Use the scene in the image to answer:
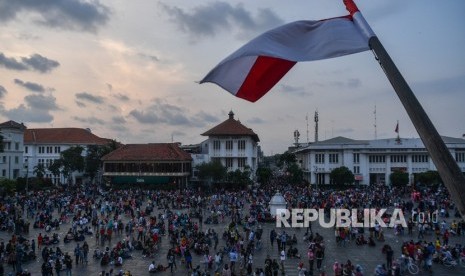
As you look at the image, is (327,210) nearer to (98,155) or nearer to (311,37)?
(311,37)

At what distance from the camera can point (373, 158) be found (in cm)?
6631

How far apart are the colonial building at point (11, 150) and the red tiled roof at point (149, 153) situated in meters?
15.3

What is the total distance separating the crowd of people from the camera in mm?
20594

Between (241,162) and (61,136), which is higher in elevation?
(61,136)

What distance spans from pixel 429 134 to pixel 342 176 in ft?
187

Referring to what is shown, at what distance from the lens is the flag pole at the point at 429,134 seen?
15.2ft

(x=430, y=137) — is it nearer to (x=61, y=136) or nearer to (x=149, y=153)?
(x=149, y=153)

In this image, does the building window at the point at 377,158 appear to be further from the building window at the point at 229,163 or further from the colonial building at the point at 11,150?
the colonial building at the point at 11,150

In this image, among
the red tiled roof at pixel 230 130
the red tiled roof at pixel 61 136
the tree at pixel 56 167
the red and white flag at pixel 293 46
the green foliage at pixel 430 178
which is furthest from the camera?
the red tiled roof at pixel 61 136

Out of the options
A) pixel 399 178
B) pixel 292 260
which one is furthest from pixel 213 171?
pixel 292 260

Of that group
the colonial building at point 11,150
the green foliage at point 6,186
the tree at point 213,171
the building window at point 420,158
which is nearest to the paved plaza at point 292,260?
the green foliage at point 6,186

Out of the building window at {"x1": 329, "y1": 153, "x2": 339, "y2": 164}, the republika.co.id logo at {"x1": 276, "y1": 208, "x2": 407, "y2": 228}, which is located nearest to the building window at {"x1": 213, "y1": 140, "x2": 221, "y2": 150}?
the building window at {"x1": 329, "y1": 153, "x2": 339, "y2": 164}

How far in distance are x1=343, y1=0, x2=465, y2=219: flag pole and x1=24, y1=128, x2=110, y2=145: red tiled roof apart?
79.2 m

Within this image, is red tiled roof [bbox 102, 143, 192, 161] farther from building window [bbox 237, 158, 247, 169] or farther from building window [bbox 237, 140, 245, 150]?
building window [bbox 237, 140, 245, 150]
